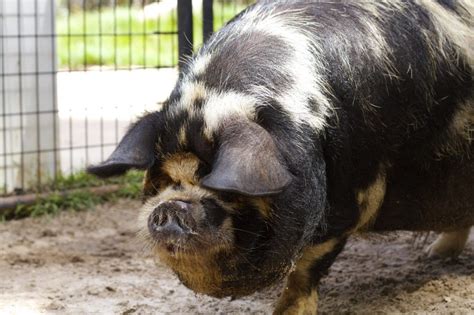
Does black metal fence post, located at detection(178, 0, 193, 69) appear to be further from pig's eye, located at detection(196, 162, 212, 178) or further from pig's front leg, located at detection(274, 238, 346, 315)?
pig's eye, located at detection(196, 162, 212, 178)

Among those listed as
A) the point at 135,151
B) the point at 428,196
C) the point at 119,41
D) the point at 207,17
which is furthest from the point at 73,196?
the point at 119,41

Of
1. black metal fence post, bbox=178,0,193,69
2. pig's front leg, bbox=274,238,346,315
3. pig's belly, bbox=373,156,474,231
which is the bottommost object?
pig's front leg, bbox=274,238,346,315

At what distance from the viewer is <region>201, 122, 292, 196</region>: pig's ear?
3.36 meters

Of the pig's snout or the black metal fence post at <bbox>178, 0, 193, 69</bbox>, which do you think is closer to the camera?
the pig's snout

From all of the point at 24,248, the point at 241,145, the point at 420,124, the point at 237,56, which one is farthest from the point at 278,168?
the point at 24,248

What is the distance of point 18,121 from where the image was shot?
7090 millimetres

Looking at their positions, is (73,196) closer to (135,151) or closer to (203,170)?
(135,151)

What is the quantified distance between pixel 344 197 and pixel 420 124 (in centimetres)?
55

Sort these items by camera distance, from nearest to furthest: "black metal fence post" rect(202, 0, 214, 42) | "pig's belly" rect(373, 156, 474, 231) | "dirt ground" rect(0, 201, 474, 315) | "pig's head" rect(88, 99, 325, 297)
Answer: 1. "pig's head" rect(88, 99, 325, 297)
2. "pig's belly" rect(373, 156, 474, 231)
3. "dirt ground" rect(0, 201, 474, 315)
4. "black metal fence post" rect(202, 0, 214, 42)

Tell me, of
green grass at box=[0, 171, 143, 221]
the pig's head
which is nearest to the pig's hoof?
the pig's head

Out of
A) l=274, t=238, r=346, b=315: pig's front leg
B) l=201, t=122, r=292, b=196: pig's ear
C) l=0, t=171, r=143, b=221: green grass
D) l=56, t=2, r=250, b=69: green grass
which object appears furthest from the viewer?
l=56, t=2, r=250, b=69: green grass

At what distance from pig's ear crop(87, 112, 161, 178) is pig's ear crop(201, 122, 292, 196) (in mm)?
379

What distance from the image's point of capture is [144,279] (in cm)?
539

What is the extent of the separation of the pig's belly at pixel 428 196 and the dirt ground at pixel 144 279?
407 millimetres
